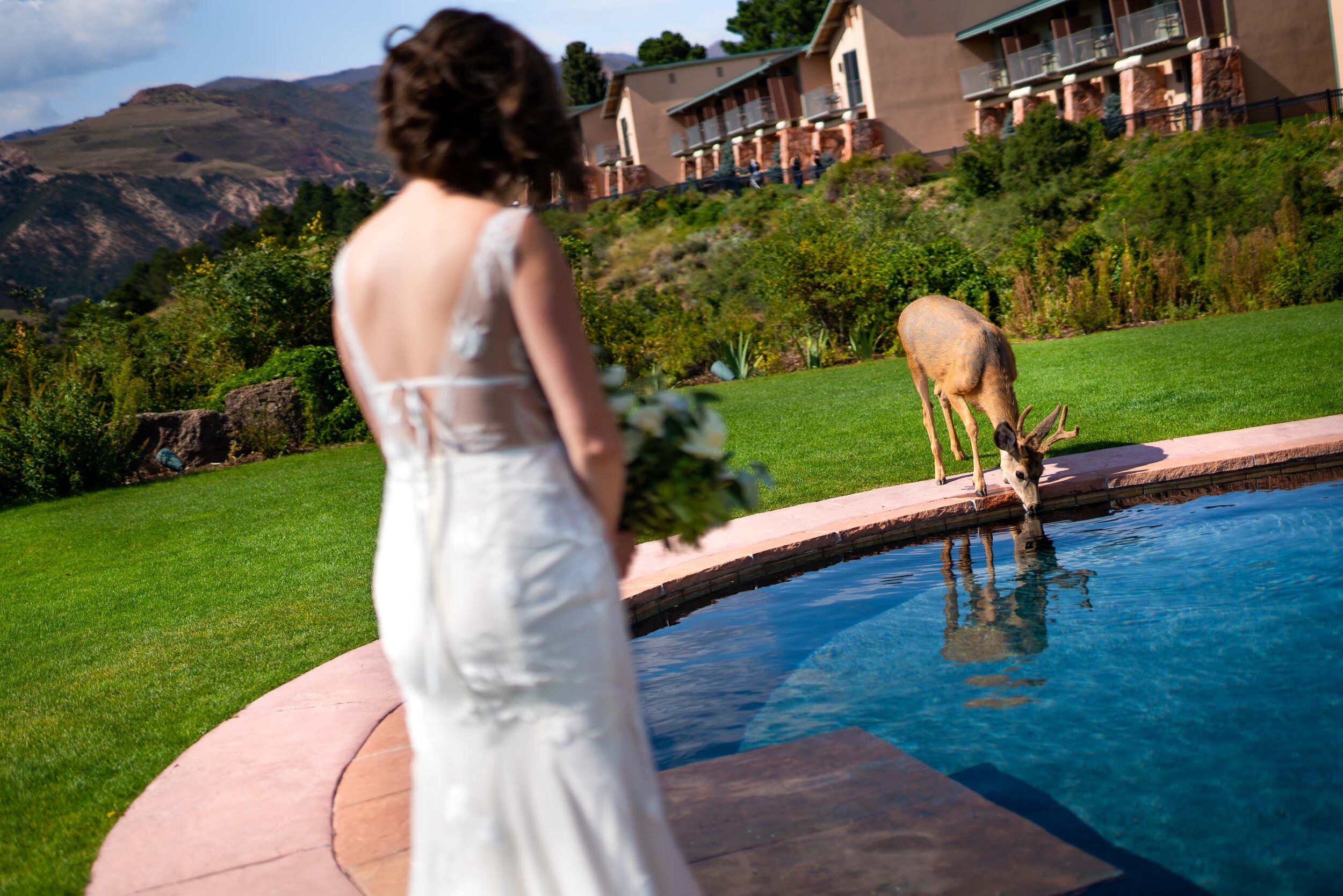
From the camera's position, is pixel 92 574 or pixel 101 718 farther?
pixel 92 574

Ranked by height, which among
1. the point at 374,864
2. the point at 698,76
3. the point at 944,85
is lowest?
the point at 374,864

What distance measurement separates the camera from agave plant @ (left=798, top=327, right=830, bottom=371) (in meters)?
19.4

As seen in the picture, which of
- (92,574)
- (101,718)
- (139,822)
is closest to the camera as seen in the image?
(139,822)

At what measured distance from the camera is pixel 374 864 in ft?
10.8

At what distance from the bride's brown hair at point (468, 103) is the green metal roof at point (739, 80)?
5282 cm

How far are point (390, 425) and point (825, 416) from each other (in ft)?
36.3

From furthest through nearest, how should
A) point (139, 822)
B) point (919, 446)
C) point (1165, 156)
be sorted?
point (1165, 156) < point (919, 446) < point (139, 822)

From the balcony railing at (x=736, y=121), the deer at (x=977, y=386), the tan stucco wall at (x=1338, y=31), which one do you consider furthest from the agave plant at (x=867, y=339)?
the balcony railing at (x=736, y=121)

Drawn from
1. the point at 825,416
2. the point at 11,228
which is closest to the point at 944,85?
the point at 825,416

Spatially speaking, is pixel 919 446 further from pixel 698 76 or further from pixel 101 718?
pixel 698 76

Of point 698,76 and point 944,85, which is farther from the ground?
point 698,76

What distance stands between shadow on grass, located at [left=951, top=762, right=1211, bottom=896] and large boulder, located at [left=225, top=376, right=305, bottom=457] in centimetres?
1521

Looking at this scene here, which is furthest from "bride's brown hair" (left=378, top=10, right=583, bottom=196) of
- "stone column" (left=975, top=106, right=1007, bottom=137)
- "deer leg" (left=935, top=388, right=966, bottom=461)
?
"stone column" (left=975, top=106, right=1007, bottom=137)

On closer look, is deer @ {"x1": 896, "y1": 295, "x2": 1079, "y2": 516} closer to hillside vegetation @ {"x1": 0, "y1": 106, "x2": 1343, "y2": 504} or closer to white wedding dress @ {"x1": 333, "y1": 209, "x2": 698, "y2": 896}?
white wedding dress @ {"x1": 333, "y1": 209, "x2": 698, "y2": 896}
